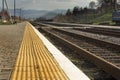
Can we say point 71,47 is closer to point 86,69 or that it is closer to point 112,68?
point 86,69

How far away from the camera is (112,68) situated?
Result: 29.7ft

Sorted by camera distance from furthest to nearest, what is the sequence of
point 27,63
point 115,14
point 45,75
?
point 115,14
point 27,63
point 45,75

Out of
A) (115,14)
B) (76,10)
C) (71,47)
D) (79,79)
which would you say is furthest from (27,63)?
(76,10)

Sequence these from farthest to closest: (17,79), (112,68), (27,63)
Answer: (27,63)
(112,68)
(17,79)

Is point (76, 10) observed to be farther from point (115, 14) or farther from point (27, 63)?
point (27, 63)

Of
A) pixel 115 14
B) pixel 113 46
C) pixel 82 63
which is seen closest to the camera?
pixel 82 63

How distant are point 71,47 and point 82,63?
556cm

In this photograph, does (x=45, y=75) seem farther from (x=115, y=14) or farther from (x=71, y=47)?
(x=115, y=14)

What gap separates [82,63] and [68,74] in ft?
10.6

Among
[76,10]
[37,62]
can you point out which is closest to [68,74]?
[37,62]

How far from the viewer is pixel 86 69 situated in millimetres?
10430

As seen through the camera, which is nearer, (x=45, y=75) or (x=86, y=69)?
(x=45, y=75)

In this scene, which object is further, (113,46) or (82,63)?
(113,46)

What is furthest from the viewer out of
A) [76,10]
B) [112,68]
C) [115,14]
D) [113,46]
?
[76,10]
